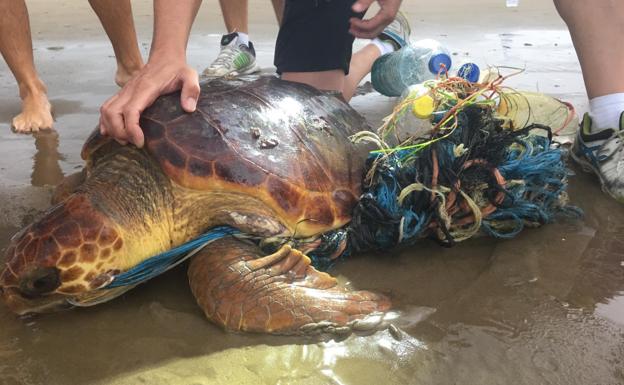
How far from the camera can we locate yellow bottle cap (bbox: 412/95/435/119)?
1.51m

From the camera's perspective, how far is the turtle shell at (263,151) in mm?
1279

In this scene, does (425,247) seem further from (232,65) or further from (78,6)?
(78,6)

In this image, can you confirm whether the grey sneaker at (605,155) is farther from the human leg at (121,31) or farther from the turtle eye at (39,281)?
the human leg at (121,31)

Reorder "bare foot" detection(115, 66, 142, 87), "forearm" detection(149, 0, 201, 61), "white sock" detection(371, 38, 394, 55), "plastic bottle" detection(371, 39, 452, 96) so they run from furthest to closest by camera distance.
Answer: "bare foot" detection(115, 66, 142, 87), "white sock" detection(371, 38, 394, 55), "plastic bottle" detection(371, 39, 452, 96), "forearm" detection(149, 0, 201, 61)

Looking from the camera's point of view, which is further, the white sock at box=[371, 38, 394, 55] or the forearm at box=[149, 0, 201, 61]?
the white sock at box=[371, 38, 394, 55]

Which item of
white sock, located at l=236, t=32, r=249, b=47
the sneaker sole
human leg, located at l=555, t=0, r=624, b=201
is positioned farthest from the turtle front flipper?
white sock, located at l=236, t=32, r=249, b=47

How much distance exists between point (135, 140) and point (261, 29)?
3811mm

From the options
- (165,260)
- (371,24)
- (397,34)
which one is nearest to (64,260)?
(165,260)

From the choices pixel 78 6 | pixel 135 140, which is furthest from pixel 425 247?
pixel 78 6

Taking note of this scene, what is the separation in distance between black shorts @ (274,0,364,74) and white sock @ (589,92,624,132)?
42.6 inches

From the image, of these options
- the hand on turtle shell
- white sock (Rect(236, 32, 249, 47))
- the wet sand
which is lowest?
the wet sand

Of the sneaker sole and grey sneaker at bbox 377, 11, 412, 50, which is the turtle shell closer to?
the sneaker sole

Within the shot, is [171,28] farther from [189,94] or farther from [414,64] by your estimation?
[414,64]

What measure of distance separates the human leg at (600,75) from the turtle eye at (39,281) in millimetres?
1659
